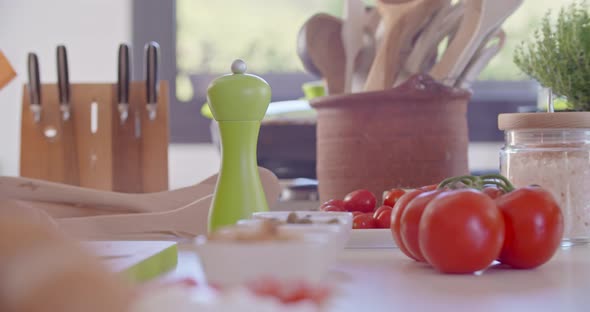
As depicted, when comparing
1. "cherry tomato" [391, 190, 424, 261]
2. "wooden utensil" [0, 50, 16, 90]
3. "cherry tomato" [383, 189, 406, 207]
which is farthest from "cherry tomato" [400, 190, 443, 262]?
"wooden utensil" [0, 50, 16, 90]

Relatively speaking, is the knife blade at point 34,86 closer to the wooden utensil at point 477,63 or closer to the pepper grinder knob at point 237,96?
the wooden utensil at point 477,63

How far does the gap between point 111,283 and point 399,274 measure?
404 mm

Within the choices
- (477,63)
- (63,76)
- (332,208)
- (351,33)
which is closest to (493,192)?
(332,208)

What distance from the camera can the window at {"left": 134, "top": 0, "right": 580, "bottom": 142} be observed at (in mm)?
2432

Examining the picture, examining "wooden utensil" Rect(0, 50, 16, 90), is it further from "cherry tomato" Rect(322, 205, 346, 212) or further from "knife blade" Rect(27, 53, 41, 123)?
"cherry tomato" Rect(322, 205, 346, 212)

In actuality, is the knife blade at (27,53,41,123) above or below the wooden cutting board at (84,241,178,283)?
above

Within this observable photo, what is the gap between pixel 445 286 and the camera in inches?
22.9

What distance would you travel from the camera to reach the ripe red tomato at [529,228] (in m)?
0.66

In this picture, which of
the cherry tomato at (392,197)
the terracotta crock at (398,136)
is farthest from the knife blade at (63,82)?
the cherry tomato at (392,197)

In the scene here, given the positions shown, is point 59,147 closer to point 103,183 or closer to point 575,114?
point 103,183

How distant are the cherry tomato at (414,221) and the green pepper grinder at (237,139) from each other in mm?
153

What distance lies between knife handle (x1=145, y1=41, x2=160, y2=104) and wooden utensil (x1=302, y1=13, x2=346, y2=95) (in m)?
0.36

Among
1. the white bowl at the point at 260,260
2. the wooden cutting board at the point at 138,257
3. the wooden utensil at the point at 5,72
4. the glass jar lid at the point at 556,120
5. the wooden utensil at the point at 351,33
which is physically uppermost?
the wooden utensil at the point at 351,33

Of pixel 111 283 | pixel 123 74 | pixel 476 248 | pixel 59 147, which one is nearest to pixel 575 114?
pixel 476 248
